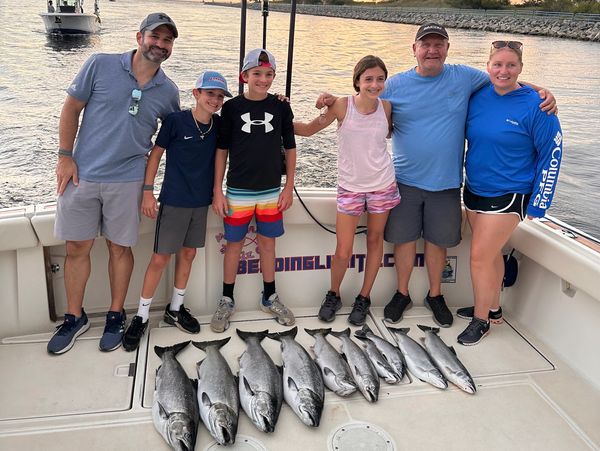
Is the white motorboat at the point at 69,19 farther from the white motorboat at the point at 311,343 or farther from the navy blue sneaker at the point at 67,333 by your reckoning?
the navy blue sneaker at the point at 67,333

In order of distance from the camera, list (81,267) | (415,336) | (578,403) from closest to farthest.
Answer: (578,403) → (81,267) → (415,336)

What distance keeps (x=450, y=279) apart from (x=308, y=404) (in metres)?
1.62

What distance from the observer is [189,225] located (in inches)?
117

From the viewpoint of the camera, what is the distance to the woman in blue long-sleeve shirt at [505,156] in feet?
9.23

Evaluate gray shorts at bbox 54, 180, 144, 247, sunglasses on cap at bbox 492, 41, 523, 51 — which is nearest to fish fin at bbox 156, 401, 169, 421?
gray shorts at bbox 54, 180, 144, 247

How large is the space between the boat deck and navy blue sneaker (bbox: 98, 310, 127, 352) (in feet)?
0.18

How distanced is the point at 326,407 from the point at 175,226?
125 centimetres

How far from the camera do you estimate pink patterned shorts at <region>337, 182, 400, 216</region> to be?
3096 mm

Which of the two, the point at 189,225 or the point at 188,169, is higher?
the point at 188,169

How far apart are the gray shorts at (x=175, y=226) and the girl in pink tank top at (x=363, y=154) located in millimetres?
815

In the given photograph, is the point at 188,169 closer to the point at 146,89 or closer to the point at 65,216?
the point at 146,89

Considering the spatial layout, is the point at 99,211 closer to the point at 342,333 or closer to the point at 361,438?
the point at 342,333

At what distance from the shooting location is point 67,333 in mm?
2936

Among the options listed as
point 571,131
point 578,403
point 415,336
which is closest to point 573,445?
point 578,403
